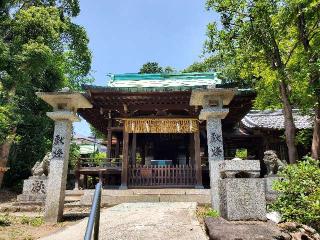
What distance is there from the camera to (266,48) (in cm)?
1323

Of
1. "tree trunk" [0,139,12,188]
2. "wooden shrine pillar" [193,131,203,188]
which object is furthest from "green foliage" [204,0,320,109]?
"tree trunk" [0,139,12,188]

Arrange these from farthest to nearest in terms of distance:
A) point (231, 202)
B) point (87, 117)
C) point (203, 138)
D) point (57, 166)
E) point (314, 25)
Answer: point (203, 138) < point (87, 117) < point (314, 25) < point (57, 166) < point (231, 202)

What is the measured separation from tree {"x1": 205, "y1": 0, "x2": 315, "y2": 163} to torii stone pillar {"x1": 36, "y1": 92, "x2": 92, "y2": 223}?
8037 millimetres

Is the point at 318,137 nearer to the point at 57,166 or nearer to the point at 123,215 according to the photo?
the point at 123,215

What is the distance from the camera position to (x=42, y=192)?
1179 cm

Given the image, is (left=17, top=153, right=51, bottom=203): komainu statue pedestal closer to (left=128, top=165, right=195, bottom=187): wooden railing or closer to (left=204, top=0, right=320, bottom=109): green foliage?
(left=128, top=165, right=195, bottom=187): wooden railing

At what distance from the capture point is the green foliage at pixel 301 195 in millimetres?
6078

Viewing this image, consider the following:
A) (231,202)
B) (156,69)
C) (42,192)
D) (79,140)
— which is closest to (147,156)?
(42,192)

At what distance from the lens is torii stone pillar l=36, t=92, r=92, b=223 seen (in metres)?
8.88

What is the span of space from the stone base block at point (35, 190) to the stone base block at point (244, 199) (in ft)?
26.8

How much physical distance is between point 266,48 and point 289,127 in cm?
367

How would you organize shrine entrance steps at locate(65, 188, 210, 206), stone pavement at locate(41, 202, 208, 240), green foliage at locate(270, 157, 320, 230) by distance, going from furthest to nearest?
shrine entrance steps at locate(65, 188, 210, 206) → green foliage at locate(270, 157, 320, 230) → stone pavement at locate(41, 202, 208, 240)

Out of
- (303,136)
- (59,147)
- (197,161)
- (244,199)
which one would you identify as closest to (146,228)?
(244,199)

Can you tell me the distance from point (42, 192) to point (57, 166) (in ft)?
11.2
